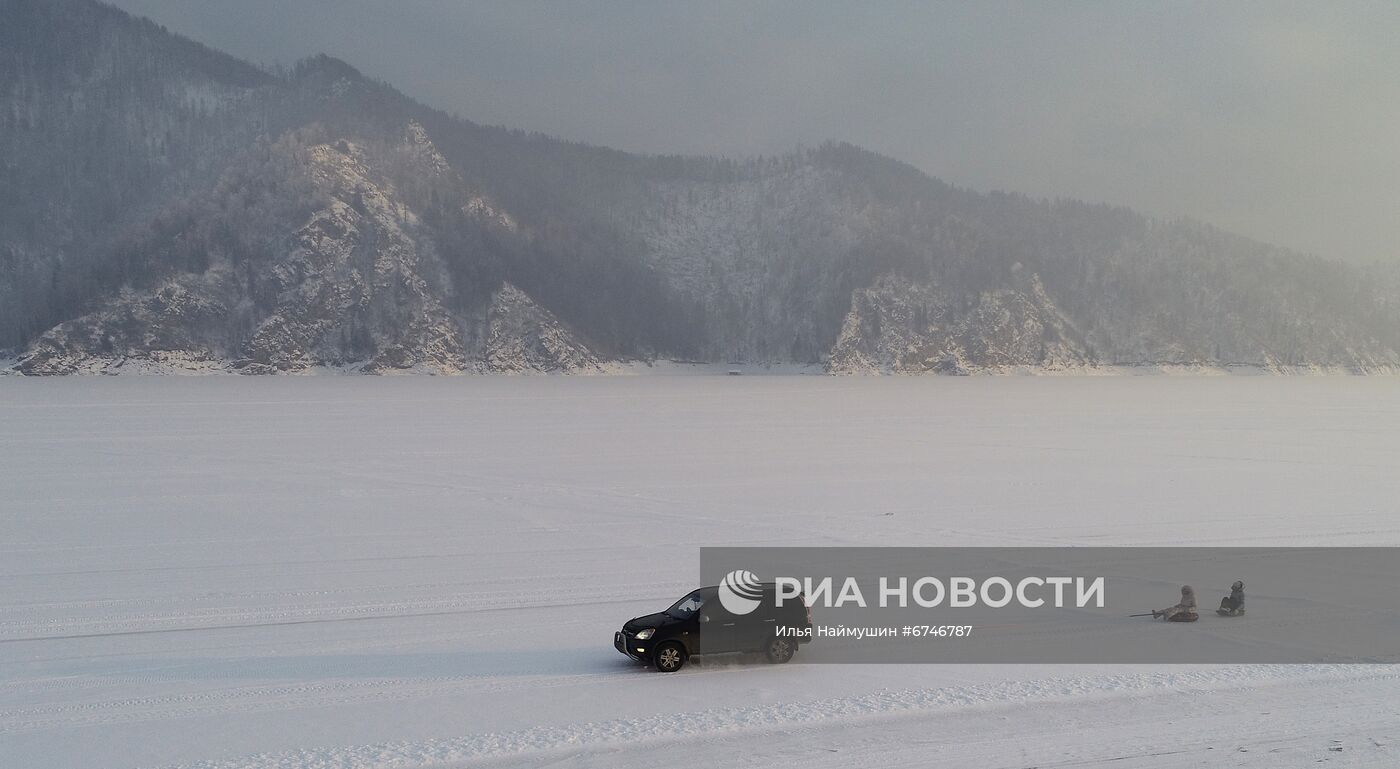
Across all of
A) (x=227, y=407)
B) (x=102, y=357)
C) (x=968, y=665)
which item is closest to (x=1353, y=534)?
(x=968, y=665)

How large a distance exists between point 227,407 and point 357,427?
25779 mm

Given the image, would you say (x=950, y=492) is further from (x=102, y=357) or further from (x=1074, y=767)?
(x=102, y=357)

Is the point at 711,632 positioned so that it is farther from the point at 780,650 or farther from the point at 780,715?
the point at 780,715

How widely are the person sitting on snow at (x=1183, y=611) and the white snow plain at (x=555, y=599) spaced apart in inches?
65.5

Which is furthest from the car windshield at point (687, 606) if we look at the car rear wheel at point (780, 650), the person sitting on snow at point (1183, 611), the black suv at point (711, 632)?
the person sitting on snow at point (1183, 611)

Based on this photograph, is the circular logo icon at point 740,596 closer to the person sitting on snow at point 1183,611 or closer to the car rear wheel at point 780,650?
the car rear wheel at point 780,650

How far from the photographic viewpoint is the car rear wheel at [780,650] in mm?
12791

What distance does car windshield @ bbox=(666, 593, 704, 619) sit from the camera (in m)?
12.8

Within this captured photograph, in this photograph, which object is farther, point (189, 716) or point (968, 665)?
point (968, 665)

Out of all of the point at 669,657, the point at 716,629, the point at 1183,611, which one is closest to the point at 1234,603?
the point at 1183,611

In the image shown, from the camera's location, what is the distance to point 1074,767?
932 centimetres

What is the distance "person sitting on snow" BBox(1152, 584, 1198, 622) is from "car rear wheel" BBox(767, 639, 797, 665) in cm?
525

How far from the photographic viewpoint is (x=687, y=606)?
513 inches

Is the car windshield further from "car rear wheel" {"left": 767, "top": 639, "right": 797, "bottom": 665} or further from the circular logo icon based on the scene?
"car rear wheel" {"left": 767, "top": 639, "right": 797, "bottom": 665}
